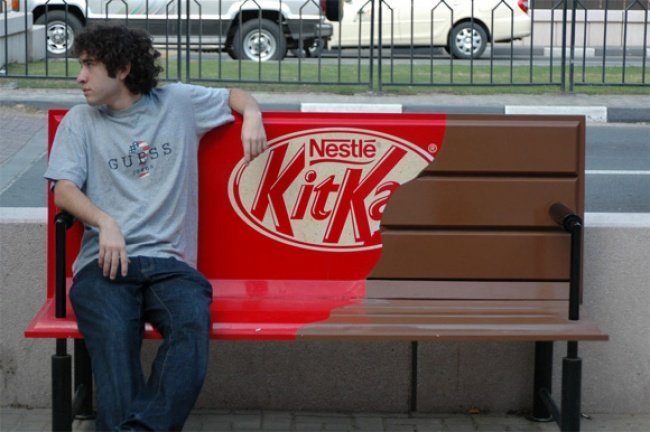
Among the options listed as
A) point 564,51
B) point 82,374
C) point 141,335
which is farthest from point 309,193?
point 564,51

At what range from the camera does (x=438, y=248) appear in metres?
4.12

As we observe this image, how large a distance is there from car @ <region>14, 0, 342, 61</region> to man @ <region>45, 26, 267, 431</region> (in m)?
8.95

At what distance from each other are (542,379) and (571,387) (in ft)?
1.61

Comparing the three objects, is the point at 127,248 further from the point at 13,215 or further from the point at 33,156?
the point at 33,156

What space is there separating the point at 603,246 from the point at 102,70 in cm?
170

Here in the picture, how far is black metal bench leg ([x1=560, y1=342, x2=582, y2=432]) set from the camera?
12.2 ft

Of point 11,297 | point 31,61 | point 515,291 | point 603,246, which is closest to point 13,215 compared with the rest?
point 11,297

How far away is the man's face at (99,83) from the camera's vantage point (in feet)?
12.6

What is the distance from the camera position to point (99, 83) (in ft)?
12.6

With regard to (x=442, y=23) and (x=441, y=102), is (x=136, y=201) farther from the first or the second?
(x=442, y=23)

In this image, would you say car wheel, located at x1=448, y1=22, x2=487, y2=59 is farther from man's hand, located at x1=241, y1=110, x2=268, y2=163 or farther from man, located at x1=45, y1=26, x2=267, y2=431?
man, located at x1=45, y1=26, x2=267, y2=431

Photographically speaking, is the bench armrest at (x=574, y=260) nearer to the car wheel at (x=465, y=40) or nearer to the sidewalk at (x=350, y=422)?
the sidewalk at (x=350, y=422)

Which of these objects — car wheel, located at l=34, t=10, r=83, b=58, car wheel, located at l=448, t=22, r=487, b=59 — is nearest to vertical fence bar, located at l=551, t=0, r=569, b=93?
car wheel, located at l=448, t=22, r=487, b=59

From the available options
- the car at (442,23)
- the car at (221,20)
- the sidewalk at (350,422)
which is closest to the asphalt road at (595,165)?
the car at (221,20)
